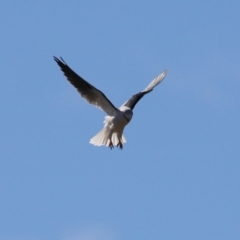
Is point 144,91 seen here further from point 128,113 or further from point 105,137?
point 105,137

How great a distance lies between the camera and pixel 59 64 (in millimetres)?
25562

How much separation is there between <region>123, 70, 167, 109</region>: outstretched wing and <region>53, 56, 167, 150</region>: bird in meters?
0.37

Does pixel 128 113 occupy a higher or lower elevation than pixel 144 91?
lower

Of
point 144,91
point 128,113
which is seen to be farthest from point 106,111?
point 144,91

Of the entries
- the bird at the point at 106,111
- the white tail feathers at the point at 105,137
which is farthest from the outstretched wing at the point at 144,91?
the white tail feathers at the point at 105,137

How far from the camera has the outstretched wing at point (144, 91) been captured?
26.5m

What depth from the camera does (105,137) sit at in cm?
2564

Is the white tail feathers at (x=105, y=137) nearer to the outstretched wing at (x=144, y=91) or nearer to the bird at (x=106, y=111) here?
the bird at (x=106, y=111)

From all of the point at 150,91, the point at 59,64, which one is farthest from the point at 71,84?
the point at 150,91

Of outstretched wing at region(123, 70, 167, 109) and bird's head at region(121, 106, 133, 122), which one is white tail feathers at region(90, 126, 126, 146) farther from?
outstretched wing at region(123, 70, 167, 109)

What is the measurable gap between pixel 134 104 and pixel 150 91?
0.89 meters

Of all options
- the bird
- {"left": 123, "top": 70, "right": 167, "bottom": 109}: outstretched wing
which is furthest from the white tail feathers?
{"left": 123, "top": 70, "right": 167, "bottom": 109}: outstretched wing

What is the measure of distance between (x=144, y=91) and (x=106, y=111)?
1.69m

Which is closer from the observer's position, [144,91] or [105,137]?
[105,137]
